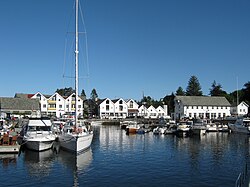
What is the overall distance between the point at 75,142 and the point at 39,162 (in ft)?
15.7

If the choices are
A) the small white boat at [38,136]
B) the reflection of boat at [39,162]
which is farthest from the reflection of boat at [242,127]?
the reflection of boat at [39,162]

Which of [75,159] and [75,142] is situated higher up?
[75,142]

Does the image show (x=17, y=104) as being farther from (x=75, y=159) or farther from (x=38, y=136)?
(x=75, y=159)

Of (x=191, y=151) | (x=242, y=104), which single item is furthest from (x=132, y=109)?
(x=191, y=151)

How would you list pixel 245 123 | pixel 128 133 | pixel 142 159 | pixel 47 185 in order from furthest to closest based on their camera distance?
1. pixel 245 123
2. pixel 128 133
3. pixel 142 159
4. pixel 47 185

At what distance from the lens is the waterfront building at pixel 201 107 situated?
10981 centimetres

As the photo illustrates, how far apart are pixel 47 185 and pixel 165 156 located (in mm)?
17150

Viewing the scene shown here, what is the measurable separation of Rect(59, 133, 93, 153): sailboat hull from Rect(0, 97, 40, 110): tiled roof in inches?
2585

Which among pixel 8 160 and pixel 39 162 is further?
pixel 8 160

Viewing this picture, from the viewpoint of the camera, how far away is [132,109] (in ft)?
425

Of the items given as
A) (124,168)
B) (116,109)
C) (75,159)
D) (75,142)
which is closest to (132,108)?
(116,109)

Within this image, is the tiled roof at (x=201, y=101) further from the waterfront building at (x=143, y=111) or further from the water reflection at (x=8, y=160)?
the water reflection at (x=8, y=160)

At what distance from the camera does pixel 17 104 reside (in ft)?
332

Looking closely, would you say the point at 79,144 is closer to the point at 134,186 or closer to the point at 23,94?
the point at 134,186
